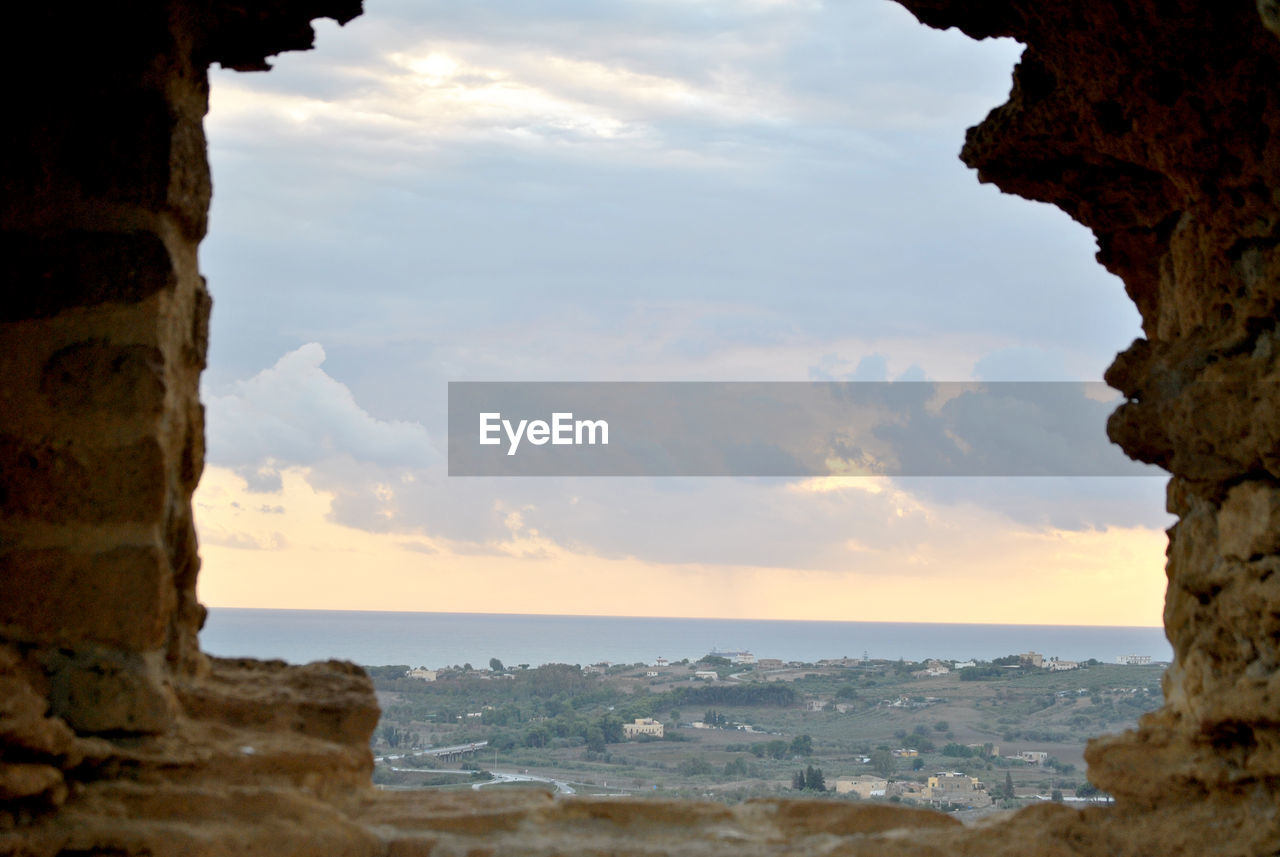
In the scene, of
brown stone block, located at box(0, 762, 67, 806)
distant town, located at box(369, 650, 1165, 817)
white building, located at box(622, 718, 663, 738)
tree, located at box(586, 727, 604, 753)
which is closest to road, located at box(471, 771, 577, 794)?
distant town, located at box(369, 650, 1165, 817)

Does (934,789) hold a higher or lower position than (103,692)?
lower

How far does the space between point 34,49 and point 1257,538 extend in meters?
3.72

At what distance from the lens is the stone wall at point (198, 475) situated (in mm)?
2887

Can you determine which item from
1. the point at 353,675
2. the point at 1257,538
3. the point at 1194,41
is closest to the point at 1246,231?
the point at 1194,41

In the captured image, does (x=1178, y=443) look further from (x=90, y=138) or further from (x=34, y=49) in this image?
(x=34, y=49)

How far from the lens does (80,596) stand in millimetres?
2941

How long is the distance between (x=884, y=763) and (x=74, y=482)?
3541 millimetres

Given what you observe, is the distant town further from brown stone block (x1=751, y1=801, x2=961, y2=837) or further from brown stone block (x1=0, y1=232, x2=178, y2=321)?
brown stone block (x1=0, y1=232, x2=178, y2=321)

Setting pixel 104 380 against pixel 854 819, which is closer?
pixel 104 380

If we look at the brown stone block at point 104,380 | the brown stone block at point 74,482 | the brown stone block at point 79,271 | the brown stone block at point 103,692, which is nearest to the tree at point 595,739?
the brown stone block at point 103,692

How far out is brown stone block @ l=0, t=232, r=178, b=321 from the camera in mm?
3070

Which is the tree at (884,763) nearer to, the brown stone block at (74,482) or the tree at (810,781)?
the tree at (810,781)

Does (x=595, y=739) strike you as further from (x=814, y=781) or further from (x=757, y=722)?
(x=814, y=781)

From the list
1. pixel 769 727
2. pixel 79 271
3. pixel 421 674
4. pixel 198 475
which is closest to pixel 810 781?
pixel 769 727
